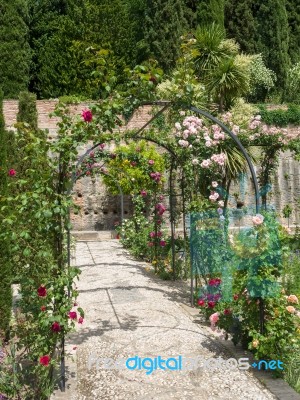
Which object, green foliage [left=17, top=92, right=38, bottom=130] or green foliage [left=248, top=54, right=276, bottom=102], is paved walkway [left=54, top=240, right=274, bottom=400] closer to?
green foliage [left=17, top=92, right=38, bottom=130]

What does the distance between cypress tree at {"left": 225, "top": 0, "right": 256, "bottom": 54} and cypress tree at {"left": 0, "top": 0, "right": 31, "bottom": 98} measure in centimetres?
769

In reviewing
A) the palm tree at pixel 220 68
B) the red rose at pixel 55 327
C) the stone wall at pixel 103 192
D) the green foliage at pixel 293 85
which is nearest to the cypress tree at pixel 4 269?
the red rose at pixel 55 327

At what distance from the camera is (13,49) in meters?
18.8

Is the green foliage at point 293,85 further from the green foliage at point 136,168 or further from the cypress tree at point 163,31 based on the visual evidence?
the green foliage at point 136,168

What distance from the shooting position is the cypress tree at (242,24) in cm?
2112

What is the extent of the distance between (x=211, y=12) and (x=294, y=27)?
14.4 feet

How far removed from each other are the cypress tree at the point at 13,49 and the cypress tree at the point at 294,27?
10194 mm

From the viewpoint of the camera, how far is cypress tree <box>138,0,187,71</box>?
19.0 metres

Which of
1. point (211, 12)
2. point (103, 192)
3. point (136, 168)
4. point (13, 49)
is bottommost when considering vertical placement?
point (103, 192)

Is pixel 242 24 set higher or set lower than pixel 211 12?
lower

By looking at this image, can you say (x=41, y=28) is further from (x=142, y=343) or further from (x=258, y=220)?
(x=258, y=220)

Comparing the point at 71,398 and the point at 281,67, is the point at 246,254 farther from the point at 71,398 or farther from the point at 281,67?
the point at 281,67

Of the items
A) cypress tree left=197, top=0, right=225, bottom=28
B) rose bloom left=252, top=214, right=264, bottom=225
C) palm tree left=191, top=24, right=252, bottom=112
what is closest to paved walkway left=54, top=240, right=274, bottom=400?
rose bloom left=252, top=214, right=264, bottom=225

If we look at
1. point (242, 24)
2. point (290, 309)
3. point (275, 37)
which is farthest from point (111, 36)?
point (290, 309)
